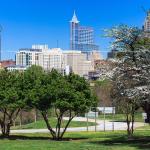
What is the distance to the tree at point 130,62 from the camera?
84.1 ft

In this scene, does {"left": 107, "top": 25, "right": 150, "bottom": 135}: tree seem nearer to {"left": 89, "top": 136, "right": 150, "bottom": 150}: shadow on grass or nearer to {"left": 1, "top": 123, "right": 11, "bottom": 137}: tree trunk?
{"left": 89, "top": 136, "right": 150, "bottom": 150}: shadow on grass

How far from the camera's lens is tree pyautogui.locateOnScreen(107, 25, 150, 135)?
25641mm

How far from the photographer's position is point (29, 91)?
34000 millimetres

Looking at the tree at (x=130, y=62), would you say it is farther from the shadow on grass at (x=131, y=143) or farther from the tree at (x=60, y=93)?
the tree at (x=60, y=93)

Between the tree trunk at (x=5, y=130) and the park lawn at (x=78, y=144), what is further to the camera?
the tree trunk at (x=5, y=130)

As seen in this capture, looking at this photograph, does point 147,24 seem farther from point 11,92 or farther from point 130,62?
point 11,92

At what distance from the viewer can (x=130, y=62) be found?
26891 millimetres

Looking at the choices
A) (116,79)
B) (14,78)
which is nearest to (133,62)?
(116,79)

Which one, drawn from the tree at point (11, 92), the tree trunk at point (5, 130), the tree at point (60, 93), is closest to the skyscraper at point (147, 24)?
the tree at point (60, 93)

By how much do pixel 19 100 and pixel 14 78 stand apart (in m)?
2.43

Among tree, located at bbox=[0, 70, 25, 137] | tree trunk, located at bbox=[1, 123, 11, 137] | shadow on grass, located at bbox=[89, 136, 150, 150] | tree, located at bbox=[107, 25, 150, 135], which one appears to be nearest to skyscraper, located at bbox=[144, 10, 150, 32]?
tree, located at bbox=[107, 25, 150, 135]

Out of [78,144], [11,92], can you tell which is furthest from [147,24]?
[11,92]

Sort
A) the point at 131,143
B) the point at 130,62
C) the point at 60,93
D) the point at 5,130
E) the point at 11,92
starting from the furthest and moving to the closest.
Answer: the point at 5,130, the point at 11,92, the point at 60,93, the point at 131,143, the point at 130,62

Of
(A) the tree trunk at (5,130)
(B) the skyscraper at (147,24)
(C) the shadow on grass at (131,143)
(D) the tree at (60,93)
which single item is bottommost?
(C) the shadow on grass at (131,143)
